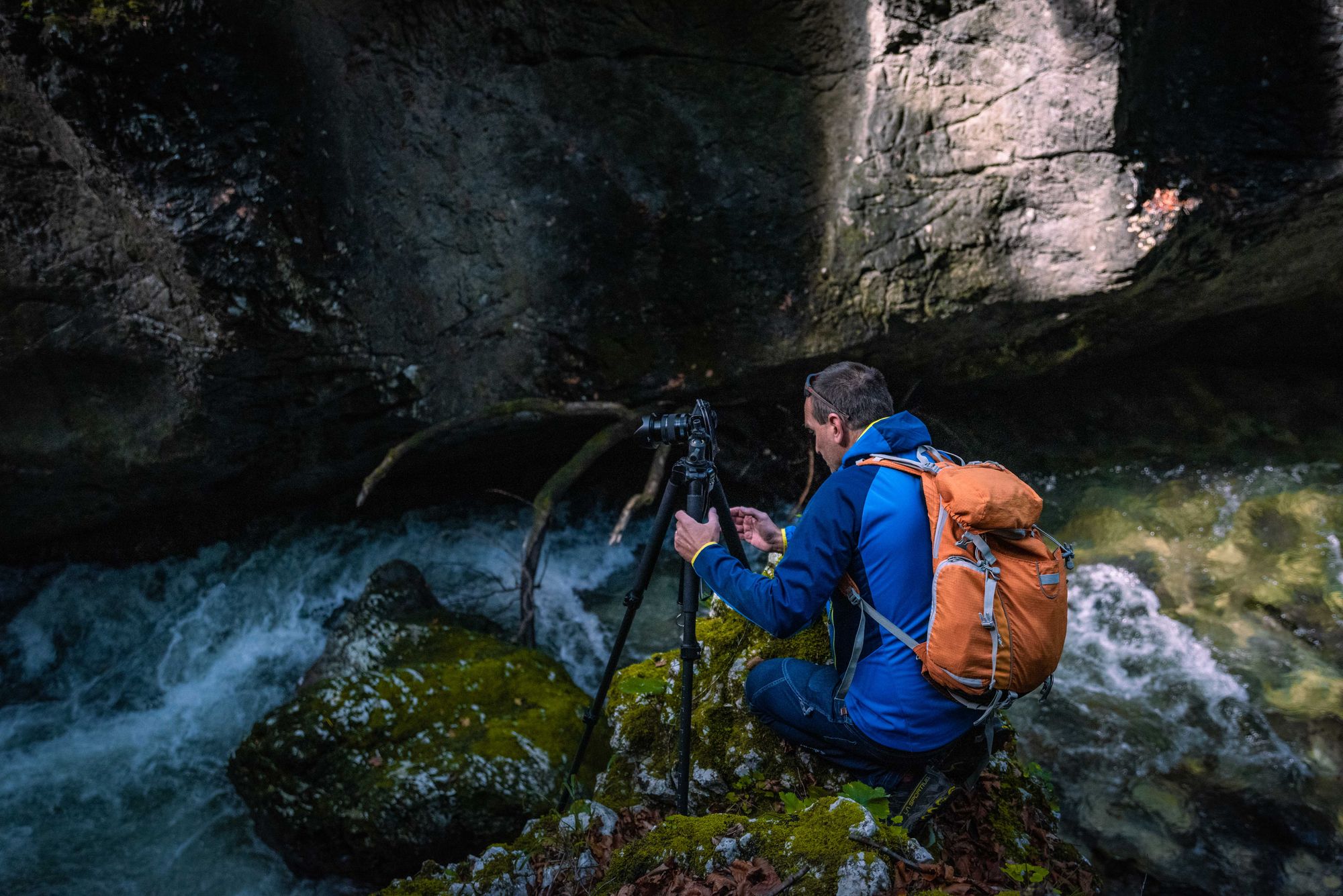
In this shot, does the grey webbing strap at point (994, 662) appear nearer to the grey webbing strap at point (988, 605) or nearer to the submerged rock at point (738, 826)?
the grey webbing strap at point (988, 605)

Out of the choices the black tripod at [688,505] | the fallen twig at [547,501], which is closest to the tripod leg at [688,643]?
the black tripod at [688,505]

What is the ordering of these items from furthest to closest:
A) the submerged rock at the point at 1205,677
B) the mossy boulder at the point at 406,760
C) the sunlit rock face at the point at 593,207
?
1. the sunlit rock face at the point at 593,207
2. the submerged rock at the point at 1205,677
3. the mossy boulder at the point at 406,760

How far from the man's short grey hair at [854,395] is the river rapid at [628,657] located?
2.81m

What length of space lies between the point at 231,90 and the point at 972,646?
17.0 ft

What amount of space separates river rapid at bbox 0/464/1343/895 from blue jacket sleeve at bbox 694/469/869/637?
2818mm

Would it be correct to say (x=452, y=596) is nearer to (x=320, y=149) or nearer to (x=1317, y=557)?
(x=320, y=149)

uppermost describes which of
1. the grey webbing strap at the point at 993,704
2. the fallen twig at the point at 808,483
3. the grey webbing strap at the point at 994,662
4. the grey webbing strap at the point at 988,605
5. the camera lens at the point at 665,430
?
the camera lens at the point at 665,430

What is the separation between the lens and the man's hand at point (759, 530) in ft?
9.93

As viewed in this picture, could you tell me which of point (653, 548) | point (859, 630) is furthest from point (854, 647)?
point (653, 548)

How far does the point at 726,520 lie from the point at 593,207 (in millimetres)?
3520

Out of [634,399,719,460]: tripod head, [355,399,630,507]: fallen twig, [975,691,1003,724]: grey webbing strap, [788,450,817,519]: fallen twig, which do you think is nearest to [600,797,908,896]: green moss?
[975,691,1003,724]: grey webbing strap

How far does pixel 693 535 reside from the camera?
2.68 metres

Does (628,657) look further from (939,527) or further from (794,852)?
(939,527)

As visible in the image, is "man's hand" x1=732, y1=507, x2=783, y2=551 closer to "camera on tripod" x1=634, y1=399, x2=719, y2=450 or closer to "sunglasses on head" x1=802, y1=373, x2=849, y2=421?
"camera on tripod" x1=634, y1=399, x2=719, y2=450
